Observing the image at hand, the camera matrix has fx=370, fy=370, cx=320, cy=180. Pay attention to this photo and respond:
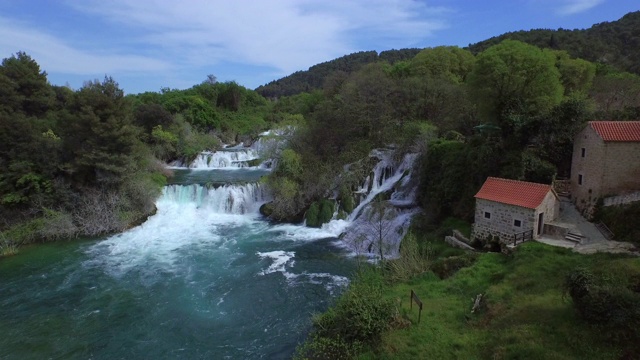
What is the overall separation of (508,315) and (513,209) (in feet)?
20.9

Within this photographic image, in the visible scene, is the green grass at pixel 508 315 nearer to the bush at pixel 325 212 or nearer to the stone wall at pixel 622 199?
the stone wall at pixel 622 199

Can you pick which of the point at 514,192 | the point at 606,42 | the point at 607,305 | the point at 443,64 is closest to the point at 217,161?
the point at 443,64

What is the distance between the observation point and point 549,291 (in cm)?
1285

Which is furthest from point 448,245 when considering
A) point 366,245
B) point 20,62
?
point 20,62

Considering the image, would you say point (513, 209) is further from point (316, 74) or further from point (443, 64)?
point (316, 74)

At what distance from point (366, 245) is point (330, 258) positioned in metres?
2.77

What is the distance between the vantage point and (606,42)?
53.8 metres

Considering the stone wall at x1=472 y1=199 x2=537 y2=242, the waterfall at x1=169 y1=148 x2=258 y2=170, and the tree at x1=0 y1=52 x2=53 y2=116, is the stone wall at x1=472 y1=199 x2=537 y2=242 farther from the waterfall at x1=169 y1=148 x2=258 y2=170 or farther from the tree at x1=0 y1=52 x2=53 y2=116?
the tree at x1=0 y1=52 x2=53 y2=116

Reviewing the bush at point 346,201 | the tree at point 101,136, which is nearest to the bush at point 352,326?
the bush at point 346,201

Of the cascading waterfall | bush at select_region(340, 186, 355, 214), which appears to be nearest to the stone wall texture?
the cascading waterfall

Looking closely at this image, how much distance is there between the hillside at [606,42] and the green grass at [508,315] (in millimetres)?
42938

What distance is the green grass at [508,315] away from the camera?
34.3 feet

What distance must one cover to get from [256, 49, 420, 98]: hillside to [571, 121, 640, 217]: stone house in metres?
93.1

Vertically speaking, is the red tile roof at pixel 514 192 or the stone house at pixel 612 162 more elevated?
the stone house at pixel 612 162
